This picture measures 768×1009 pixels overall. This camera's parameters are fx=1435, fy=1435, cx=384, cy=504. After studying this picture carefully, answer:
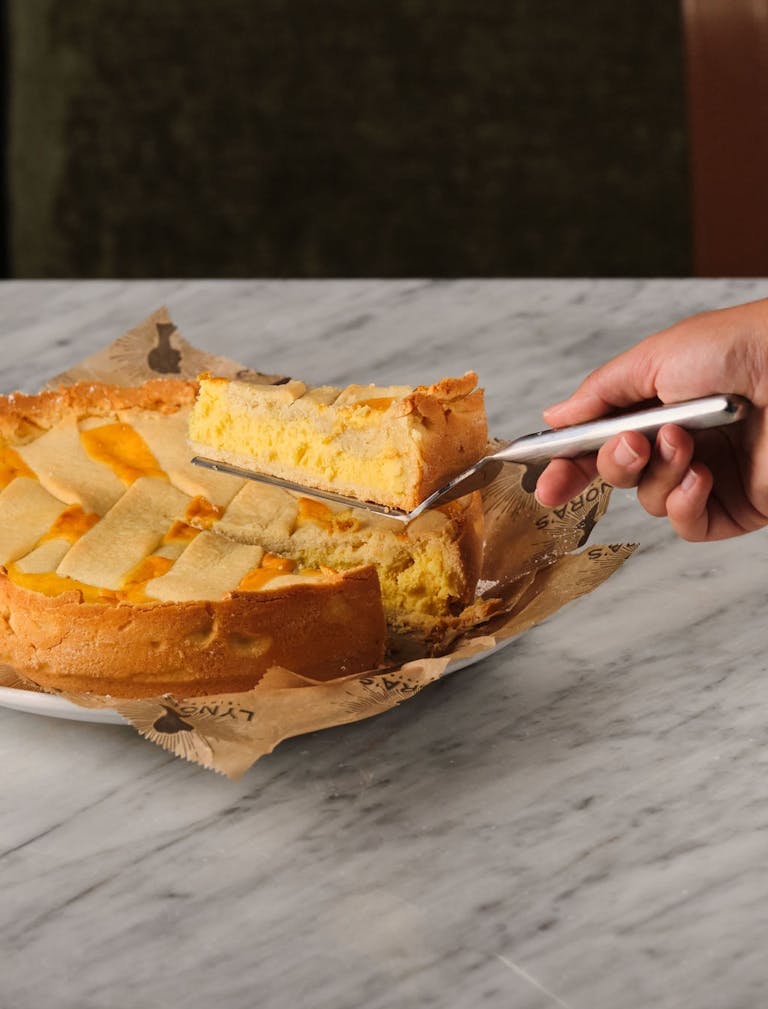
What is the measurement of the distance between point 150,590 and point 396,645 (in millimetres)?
253

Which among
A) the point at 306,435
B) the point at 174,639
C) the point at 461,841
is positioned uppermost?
the point at 306,435

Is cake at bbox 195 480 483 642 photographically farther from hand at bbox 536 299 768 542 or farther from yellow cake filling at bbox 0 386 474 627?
hand at bbox 536 299 768 542

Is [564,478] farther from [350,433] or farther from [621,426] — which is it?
[350,433]

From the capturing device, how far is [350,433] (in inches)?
54.3

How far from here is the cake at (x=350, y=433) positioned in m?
1.34

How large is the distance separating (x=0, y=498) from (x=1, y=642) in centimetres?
20

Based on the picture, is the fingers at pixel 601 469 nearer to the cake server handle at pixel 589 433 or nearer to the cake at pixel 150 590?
the cake server handle at pixel 589 433
